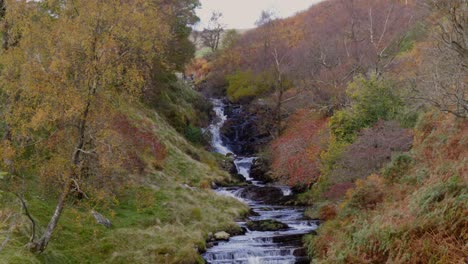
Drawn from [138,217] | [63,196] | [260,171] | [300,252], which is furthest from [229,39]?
[63,196]

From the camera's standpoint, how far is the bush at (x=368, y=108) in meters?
22.0

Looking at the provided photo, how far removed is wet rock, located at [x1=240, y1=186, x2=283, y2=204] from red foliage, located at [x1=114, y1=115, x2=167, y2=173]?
214 inches

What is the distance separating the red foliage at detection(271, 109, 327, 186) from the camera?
2534 centimetres

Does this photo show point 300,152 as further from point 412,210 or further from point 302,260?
point 412,210

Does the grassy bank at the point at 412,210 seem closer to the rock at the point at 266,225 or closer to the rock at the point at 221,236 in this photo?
the rock at the point at 266,225

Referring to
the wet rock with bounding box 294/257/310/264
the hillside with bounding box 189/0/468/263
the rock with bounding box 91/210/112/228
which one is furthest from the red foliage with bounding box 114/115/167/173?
the wet rock with bounding box 294/257/310/264

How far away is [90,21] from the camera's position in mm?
11320

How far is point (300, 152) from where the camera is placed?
2786 centimetres

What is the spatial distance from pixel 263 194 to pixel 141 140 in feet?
25.9

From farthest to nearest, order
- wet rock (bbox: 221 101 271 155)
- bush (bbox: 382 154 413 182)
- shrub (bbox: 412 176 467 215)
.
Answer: wet rock (bbox: 221 101 271 155) → bush (bbox: 382 154 413 182) → shrub (bbox: 412 176 467 215)

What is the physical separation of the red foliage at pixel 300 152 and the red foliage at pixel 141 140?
8013 millimetres

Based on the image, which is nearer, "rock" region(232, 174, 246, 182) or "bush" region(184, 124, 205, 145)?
"rock" region(232, 174, 246, 182)

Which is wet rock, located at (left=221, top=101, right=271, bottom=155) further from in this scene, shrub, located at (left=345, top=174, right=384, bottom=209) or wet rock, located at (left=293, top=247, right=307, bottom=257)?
shrub, located at (left=345, top=174, right=384, bottom=209)

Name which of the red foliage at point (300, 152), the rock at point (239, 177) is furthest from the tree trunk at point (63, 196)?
the rock at point (239, 177)
